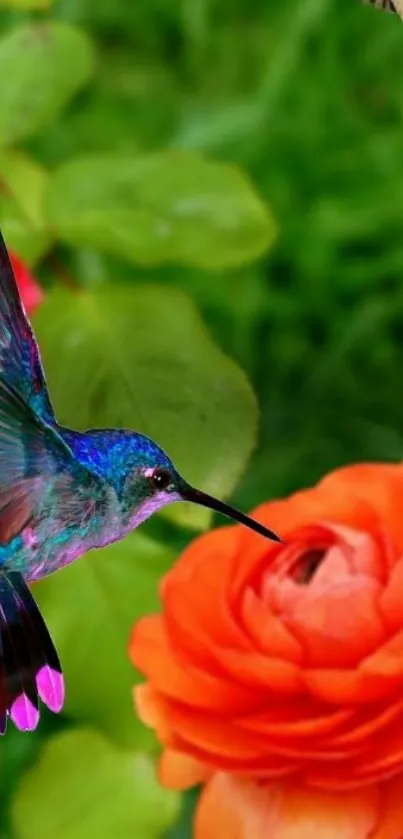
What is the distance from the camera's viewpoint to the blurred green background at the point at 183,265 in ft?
0.80

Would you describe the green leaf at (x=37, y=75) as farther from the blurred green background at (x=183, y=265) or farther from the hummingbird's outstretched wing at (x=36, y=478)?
the hummingbird's outstretched wing at (x=36, y=478)

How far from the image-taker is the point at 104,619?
250 millimetres

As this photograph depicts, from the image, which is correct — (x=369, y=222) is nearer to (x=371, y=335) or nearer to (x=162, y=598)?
(x=371, y=335)

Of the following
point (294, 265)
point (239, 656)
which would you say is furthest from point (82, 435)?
point (294, 265)

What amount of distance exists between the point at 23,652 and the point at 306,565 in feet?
0.21

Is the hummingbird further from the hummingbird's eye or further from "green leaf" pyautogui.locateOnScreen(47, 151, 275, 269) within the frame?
"green leaf" pyautogui.locateOnScreen(47, 151, 275, 269)

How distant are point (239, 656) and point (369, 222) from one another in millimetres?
148

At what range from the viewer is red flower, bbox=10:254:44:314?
263 mm

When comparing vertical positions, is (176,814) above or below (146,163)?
below

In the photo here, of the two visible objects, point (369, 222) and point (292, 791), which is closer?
point (292, 791)

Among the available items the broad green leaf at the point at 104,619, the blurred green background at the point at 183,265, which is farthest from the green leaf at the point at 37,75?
the broad green leaf at the point at 104,619

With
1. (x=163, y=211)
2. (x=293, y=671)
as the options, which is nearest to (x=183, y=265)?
(x=163, y=211)

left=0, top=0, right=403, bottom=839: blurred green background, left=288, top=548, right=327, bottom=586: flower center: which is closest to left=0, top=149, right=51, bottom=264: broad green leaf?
left=0, top=0, right=403, bottom=839: blurred green background

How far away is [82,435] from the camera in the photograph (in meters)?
0.17
